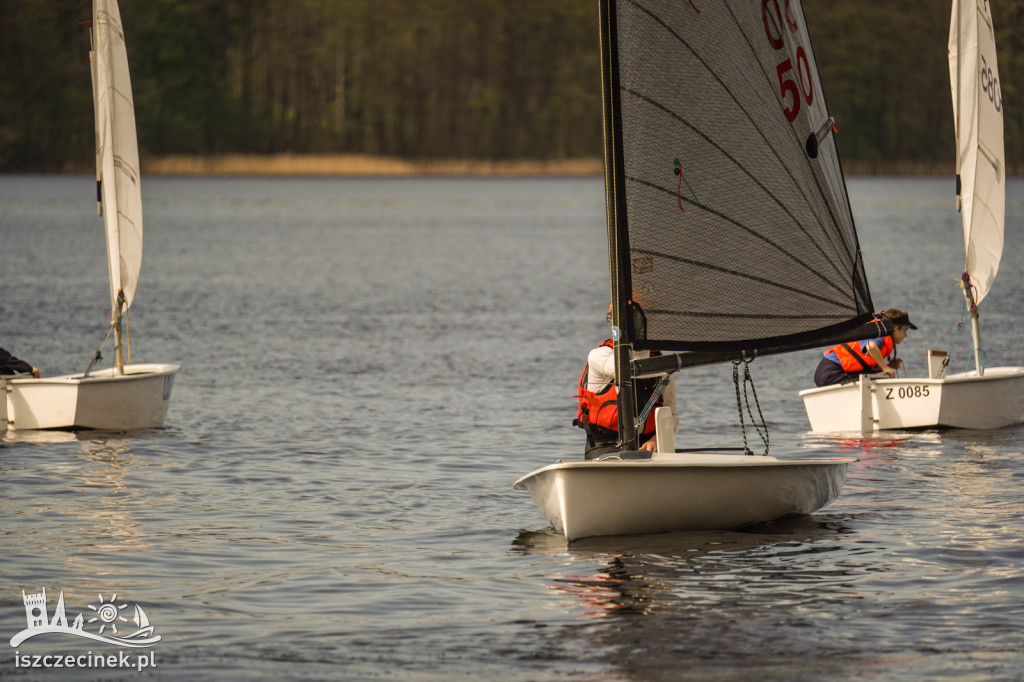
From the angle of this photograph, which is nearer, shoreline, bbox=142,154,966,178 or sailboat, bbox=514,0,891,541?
sailboat, bbox=514,0,891,541

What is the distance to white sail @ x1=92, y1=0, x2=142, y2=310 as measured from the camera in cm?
1734

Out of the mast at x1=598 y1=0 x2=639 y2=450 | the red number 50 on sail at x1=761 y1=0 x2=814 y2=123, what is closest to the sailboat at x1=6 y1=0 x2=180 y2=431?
the mast at x1=598 y1=0 x2=639 y2=450

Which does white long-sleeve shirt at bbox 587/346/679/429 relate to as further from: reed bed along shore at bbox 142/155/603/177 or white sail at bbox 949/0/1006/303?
reed bed along shore at bbox 142/155/603/177

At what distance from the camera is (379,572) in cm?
1039

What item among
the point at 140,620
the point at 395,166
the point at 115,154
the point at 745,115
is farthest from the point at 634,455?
the point at 395,166

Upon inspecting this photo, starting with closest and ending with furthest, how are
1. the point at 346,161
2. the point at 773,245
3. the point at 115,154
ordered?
the point at 773,245 → the point at 115,154 → the point at 346,161

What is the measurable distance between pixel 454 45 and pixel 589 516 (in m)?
128

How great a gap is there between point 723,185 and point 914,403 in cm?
619

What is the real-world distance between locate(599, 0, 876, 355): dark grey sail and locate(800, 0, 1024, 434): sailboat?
520 centimetres

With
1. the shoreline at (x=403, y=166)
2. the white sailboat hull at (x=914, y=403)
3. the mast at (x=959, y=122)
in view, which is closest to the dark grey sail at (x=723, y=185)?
the white sailboat hull at (x=914, y=403)

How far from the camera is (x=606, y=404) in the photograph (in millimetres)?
10992

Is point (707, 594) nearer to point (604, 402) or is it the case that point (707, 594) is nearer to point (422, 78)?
point (604, 402)

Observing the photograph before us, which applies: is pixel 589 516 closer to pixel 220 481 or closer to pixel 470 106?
pixel 220 481

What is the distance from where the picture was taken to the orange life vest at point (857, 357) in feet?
53.3
